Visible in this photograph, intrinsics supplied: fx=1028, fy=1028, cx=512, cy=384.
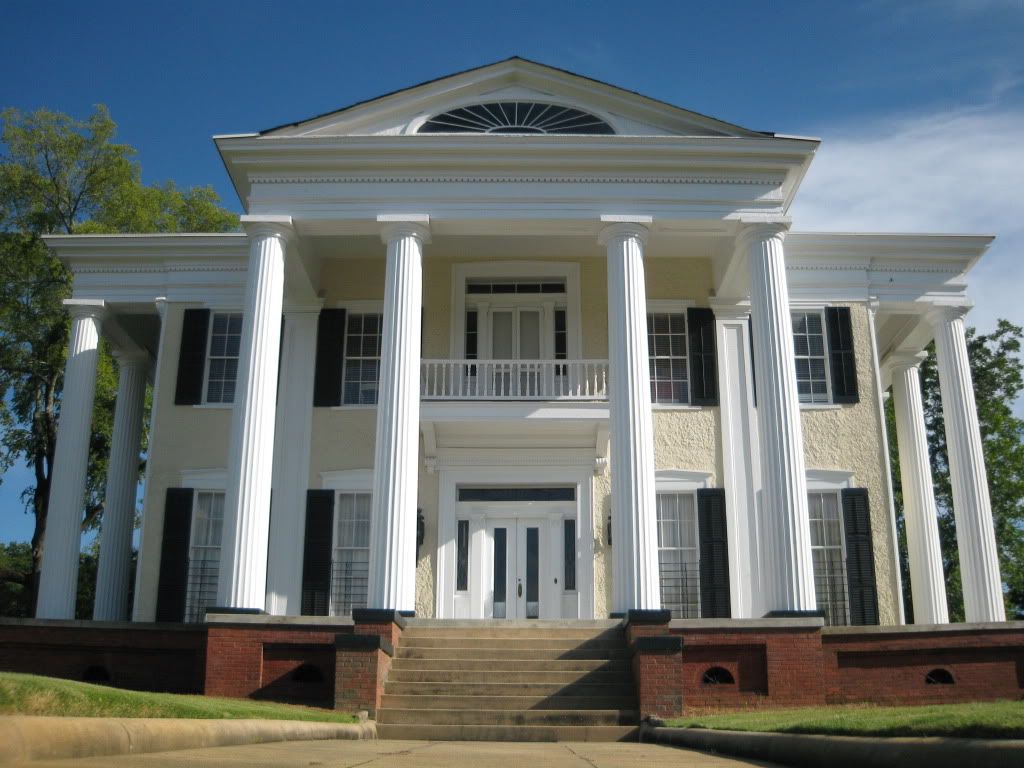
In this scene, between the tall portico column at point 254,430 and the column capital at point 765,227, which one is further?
the column capital at point 765,227

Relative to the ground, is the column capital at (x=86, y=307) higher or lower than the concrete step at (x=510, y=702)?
higher

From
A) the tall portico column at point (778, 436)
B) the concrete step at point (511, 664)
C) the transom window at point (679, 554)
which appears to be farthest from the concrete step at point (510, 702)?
the transom window at point (679, 554)

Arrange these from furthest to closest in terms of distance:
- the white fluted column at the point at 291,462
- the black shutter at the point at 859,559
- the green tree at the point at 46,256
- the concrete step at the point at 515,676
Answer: the green tree at the point at 46,256
the white fluted column at the point at 291,462
the black shutter at the point at 859,559
the concrete step at the point at 515,676

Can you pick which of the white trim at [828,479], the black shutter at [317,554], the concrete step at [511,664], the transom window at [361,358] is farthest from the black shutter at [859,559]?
the black shutter at [317,554]

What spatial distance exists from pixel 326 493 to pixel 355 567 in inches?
61.2

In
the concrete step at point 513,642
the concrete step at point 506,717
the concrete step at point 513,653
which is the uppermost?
the concrete step at point 513,642

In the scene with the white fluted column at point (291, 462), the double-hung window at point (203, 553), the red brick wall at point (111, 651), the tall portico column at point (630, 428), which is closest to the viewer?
the tall portico column at point (630, 428)

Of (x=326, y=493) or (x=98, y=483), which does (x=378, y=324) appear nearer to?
(x=326, y=493)

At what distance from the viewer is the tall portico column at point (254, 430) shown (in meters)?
16.2

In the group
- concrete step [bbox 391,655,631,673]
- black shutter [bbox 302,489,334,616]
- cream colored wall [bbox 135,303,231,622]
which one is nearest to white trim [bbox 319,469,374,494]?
black shutter [bbox 302,489,334,616]

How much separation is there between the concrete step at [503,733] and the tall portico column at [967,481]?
839 centimetres

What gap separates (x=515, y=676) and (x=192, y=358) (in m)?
10.1

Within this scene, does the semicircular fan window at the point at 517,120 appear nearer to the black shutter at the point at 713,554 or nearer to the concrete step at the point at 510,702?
the black shutter at the point at 713,554

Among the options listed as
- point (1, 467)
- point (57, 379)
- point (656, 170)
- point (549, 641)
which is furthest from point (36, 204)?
point (549, 641)
